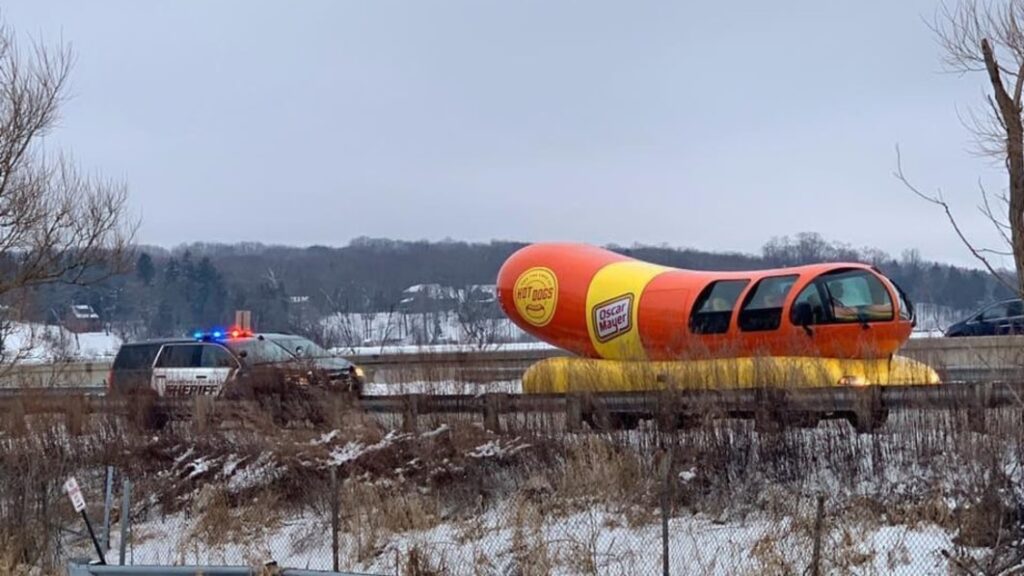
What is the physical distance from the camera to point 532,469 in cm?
1212

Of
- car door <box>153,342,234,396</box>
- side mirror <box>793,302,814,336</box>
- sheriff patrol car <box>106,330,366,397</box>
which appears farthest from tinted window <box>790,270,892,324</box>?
car door <box>153,342,234,396</box>

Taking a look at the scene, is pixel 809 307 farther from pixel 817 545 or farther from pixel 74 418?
pixel 74 418

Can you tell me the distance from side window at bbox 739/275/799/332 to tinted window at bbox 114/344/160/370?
33.2ft

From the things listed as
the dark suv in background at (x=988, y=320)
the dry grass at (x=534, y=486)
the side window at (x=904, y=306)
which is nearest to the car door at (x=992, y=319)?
the dark suv in background at (x=988, y=320)

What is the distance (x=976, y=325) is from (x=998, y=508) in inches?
786

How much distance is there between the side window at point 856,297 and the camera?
13.4 meters

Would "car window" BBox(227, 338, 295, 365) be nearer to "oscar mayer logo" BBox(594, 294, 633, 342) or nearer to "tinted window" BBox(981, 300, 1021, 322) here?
"oscar mayer logo" BBox(594, 294, 633, 342)

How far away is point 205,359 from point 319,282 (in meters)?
67.3

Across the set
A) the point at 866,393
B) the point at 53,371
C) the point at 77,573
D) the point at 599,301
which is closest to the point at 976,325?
the point at 599,301

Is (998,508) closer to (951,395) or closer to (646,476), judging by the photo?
(951,395)

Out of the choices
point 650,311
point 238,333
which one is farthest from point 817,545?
point 238,333

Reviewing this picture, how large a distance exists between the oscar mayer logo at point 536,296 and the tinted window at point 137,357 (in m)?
6.47

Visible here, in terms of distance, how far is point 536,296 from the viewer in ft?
54.3

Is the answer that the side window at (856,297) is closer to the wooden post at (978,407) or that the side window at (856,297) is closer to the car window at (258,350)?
the wooden post at (978,407)
